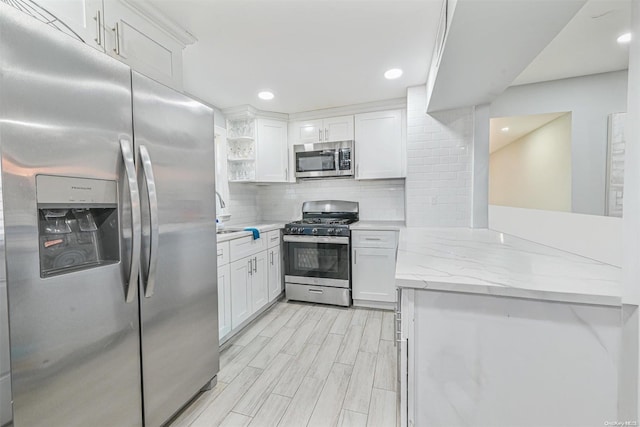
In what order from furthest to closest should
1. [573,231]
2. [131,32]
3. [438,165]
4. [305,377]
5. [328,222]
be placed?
1. [328,222]
2. [438,165]
3. [305,377]
4. [131,32]
5. [573,231]

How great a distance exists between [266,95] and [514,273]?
265cm

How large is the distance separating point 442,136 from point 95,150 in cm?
267

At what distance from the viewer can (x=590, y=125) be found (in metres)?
1.27

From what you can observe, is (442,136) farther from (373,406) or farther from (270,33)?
(373,406)

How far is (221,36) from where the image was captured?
1751mm

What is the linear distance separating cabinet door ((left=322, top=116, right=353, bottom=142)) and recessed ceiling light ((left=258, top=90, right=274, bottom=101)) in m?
0.75

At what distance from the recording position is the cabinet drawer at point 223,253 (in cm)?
208

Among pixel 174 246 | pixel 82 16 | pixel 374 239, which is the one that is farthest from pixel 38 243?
pixel 374 239

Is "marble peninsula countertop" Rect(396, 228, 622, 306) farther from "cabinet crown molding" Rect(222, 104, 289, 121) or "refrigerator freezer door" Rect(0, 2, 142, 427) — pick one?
"cabinet crown molding" Rect(222, 104, 289, 121)

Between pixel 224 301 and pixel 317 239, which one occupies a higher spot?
pixel 317 239

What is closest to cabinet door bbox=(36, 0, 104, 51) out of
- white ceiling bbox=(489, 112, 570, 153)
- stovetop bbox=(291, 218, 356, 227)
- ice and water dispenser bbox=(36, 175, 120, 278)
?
ice and water dispenser bbox=(36, 175, 120, 278)

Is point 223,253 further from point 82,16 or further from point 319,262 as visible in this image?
point 82,16

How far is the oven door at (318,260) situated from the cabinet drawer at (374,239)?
110mm

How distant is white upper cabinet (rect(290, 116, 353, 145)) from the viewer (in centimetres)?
320
